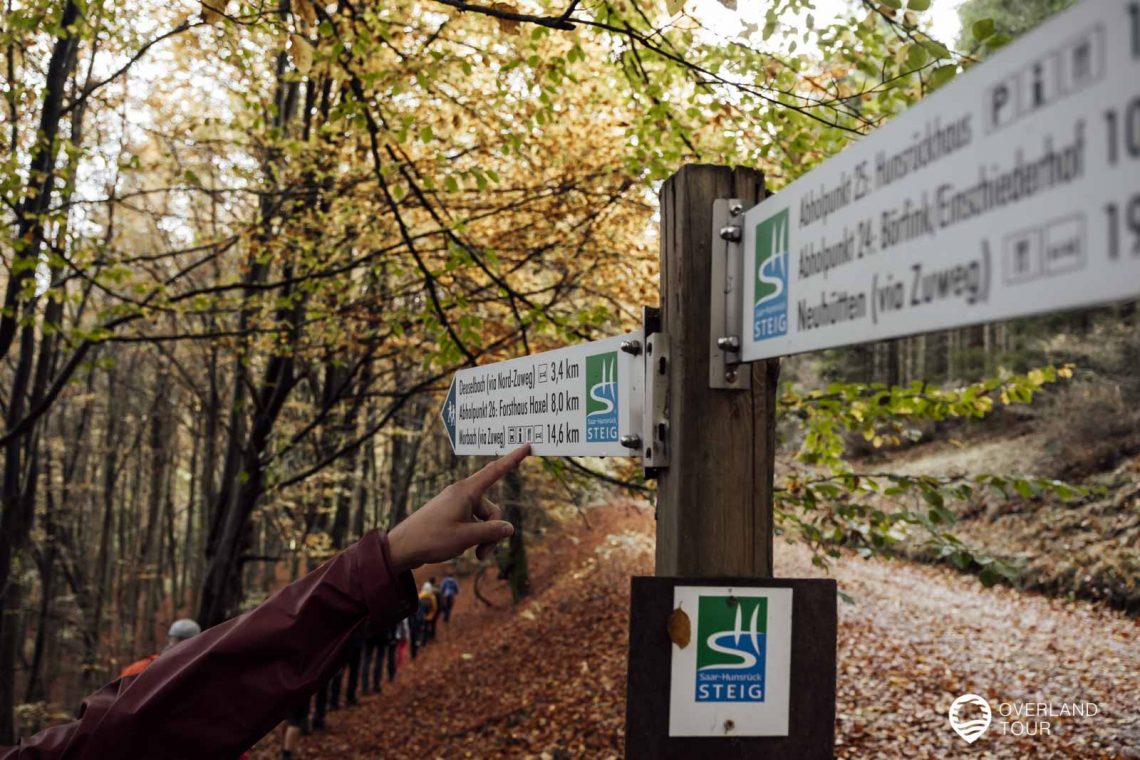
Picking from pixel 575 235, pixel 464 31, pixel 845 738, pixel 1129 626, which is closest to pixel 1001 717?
pixel 845 738

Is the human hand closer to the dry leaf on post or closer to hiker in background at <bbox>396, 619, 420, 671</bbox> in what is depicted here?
the dry leaf on post

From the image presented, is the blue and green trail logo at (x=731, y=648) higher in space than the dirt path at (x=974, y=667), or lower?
higher

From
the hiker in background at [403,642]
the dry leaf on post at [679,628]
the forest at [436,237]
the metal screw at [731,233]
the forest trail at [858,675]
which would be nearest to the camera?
the dry leaf on post at [679,628]

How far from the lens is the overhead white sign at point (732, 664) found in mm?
1503

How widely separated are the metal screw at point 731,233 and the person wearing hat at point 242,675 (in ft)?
3.02

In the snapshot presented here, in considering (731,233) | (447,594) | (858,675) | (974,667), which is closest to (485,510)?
(731,233)

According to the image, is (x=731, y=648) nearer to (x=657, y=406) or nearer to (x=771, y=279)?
(x=657, y=406)

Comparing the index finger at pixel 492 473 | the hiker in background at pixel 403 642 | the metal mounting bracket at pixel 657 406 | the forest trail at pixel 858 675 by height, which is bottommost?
the hiker in background at pixel 403 642

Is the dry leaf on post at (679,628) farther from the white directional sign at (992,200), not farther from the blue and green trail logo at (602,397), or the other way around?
the white directional sign at (992,200)

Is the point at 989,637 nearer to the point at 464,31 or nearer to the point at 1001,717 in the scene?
the point at 1001,717

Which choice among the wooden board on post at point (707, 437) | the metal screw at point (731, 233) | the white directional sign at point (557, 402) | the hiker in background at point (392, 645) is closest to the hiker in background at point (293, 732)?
the hiker in background at point (392, 645)

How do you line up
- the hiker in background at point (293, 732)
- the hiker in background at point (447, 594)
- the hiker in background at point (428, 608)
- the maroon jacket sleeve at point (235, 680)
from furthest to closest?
the hiker in background at point (447, 594), the hiker in background at point (428, 608), the hiker in background at point (293, 732), the maroon jacket sleeve at point (235, 680)

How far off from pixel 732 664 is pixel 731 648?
0.10ft

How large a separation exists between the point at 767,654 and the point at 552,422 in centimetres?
81
